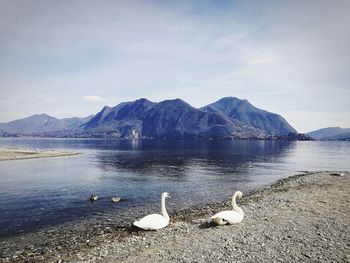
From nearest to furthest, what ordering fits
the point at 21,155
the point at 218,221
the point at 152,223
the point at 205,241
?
1. the point at 205,241
2. the point at 152,223
3. the point at 218,221
4. the point at 21,155

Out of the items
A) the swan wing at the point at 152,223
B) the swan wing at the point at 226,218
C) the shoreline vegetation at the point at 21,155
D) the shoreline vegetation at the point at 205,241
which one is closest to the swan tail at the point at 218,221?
the swan wing at the point at 226,218

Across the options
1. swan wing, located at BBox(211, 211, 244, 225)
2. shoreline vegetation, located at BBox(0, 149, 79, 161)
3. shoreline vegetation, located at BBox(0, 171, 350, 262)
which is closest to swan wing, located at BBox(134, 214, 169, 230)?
shoreline vegetation, located at BBox(0, 171, 350, 262)

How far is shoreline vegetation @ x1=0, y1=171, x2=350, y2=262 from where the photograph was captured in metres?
17.7

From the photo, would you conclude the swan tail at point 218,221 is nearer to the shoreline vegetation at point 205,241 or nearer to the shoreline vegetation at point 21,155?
the shoreline vegetation at point 205,241

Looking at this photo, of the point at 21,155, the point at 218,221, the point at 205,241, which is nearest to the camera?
the point at 205,241

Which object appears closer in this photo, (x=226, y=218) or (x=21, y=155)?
(x=226, y=218)

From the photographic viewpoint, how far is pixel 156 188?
48.1 metres

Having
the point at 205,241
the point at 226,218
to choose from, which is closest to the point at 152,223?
the point at 205,241

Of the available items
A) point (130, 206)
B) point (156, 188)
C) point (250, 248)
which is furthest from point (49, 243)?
point (156, 188)

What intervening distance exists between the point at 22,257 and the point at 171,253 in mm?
10586

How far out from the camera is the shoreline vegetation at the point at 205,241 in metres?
17.7

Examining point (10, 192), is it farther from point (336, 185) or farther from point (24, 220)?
point (336, 185)

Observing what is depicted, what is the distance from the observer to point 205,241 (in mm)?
20203

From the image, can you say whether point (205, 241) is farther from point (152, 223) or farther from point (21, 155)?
point (21, 155)
